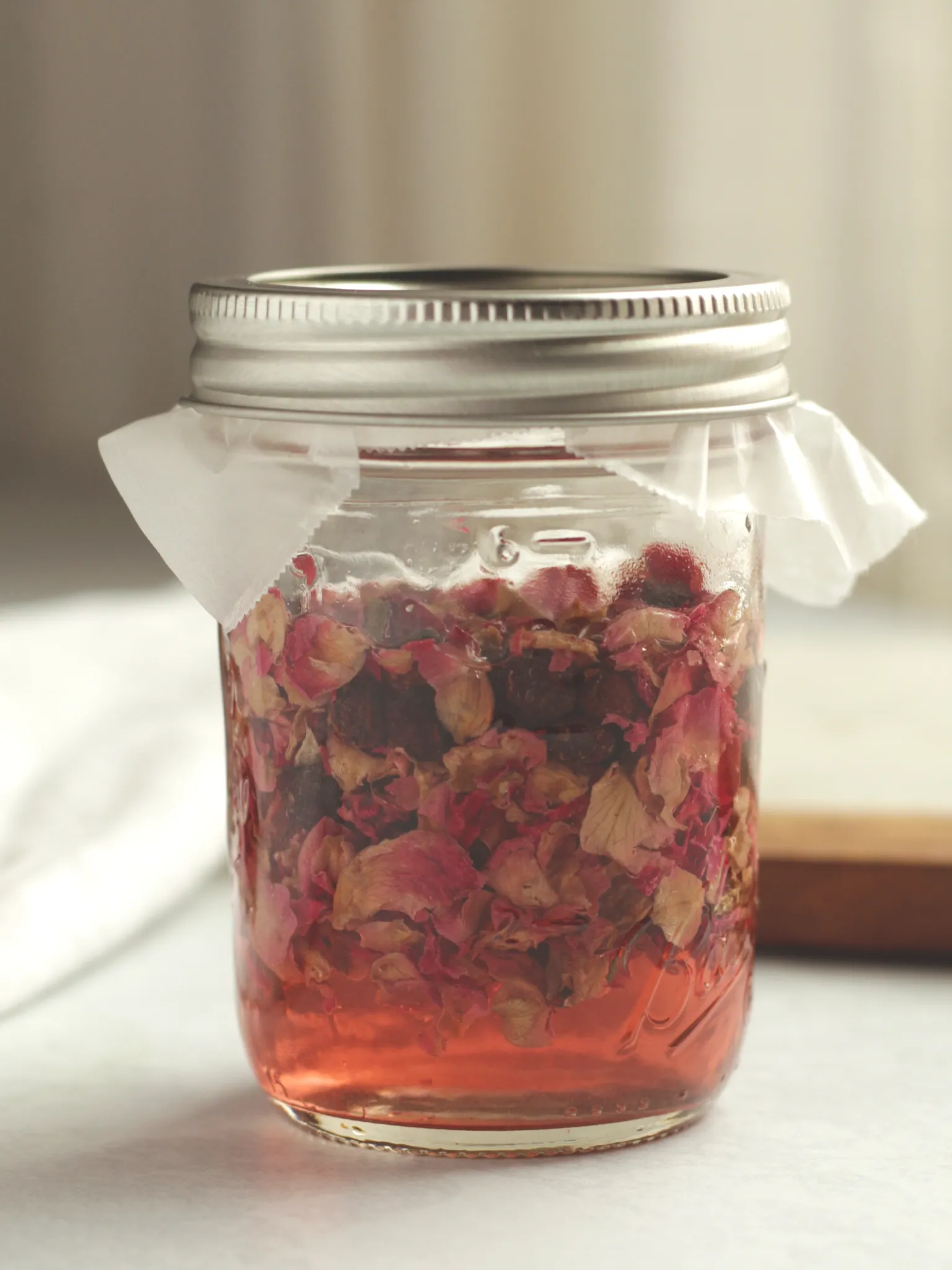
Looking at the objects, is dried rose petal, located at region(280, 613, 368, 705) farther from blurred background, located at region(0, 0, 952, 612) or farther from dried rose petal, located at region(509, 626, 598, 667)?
blurred background, located at region(0, 0, 952, 612)

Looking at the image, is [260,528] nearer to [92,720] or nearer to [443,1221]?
[443,1221]

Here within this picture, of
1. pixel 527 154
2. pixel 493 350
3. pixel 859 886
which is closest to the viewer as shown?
pixel 493 350

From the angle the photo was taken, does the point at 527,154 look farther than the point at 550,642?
Yes

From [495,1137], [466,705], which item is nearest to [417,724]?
[466,705]

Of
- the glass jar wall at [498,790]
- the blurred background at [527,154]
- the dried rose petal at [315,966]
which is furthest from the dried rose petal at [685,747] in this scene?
the blurred background at [527,154]

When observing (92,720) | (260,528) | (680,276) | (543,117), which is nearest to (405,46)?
(543,117)

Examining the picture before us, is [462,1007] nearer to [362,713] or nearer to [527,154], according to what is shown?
[362,713]

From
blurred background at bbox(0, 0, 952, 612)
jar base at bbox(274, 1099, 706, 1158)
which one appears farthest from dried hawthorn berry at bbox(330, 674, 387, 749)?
blurred background at bbox(0, 0, 952, 612)
